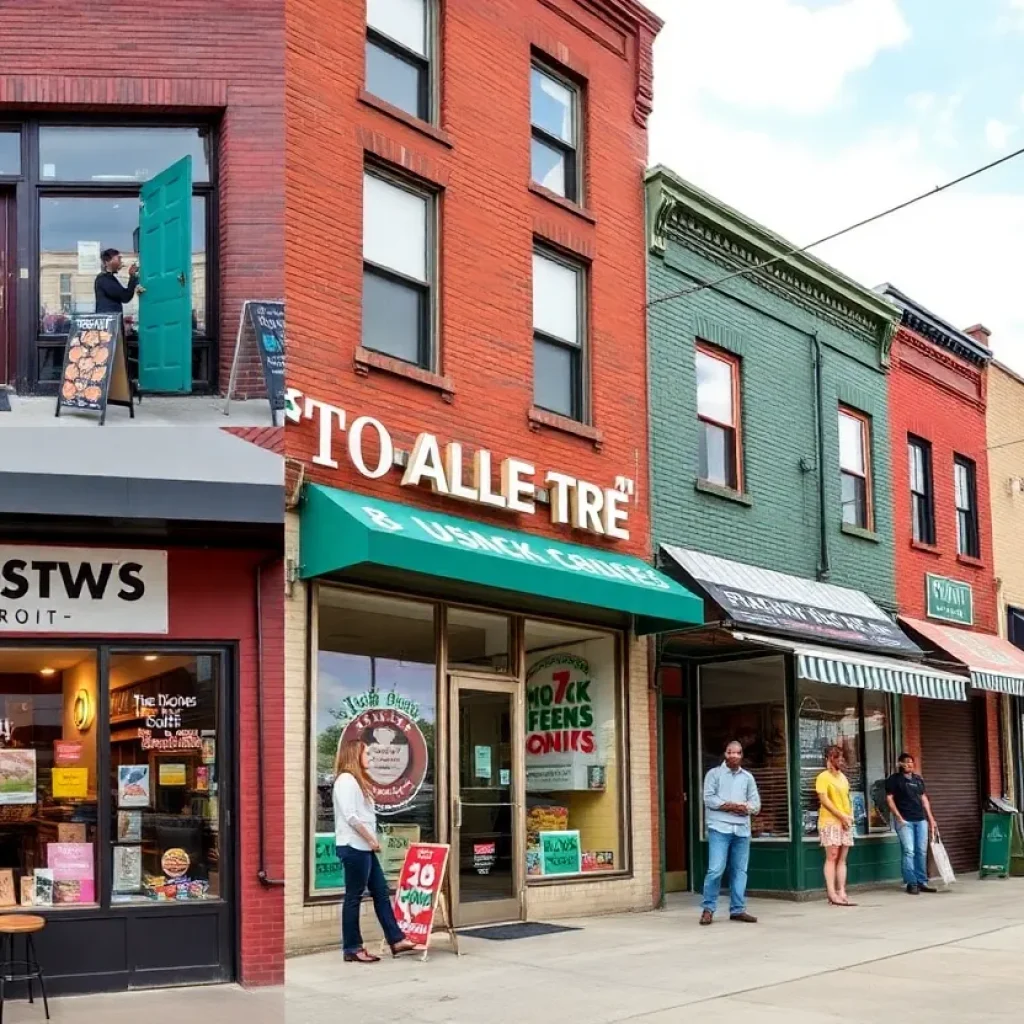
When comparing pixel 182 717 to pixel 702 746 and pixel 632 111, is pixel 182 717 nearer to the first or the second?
pixel 702 746

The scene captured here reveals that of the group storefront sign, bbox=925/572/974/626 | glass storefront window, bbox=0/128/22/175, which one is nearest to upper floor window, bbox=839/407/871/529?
storefront sign, bbox=925/572/974/626

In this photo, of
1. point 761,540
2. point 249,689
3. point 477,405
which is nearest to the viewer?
point 249,689

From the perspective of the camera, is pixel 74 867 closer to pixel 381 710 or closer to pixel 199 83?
pixel 381 710

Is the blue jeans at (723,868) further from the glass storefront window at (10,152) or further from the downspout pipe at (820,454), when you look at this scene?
the glass storefront window at (10,152)

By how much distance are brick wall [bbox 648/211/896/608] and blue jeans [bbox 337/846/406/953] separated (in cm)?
571

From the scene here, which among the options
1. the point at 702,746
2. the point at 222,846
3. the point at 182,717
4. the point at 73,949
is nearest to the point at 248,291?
the point at 182,717

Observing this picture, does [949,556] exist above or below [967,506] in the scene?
below

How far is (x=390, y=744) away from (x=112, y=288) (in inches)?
172

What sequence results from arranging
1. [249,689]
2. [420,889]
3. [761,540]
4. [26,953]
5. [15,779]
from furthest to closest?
1. [761,540]
2. [420,889]
3. [249,689]
4. [15,779]
5. [26,953]

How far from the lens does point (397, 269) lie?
12.6 metres

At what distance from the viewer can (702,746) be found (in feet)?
53.1

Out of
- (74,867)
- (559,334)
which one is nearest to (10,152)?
(559,334)

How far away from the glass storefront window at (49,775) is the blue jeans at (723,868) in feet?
19.0

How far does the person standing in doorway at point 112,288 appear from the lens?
11.1m
